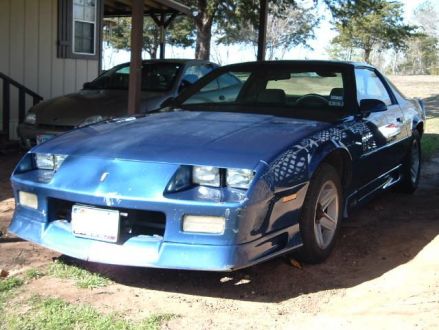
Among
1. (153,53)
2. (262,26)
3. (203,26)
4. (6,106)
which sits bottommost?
(6,106)

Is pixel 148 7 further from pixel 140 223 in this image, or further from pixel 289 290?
pixel 289 290

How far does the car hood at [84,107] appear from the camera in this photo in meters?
7.63

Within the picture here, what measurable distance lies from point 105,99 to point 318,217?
4969mm

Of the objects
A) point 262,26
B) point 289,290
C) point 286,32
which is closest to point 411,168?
point 289,290

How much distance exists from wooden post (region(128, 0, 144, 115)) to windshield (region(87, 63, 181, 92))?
164cm

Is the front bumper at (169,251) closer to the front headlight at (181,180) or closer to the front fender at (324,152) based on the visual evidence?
the front headlight at (181,180)

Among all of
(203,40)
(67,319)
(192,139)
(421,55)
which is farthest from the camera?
(421,55)

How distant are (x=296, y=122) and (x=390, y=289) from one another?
1.34 meters

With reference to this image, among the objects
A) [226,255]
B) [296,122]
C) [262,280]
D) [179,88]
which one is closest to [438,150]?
[179,88]

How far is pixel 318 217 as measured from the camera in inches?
152

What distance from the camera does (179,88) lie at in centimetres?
852

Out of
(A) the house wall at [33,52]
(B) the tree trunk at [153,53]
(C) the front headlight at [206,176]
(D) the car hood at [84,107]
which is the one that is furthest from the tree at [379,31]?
(C) the front headlight at [206,176]

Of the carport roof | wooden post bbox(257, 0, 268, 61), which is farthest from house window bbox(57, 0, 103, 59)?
wooden post bbox(257, 0, 268, 61)

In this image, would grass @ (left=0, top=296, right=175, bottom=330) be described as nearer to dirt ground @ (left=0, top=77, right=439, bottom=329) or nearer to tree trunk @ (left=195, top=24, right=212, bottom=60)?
dirt ground @ (left=0, top=77, right=439, bottom=329)
